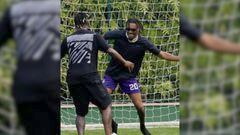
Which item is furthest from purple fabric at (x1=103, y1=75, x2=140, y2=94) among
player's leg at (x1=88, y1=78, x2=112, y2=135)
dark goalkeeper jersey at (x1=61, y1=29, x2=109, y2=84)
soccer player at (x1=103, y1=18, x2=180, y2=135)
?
dark goalkeeper jersey at (x1=61, y1=29, x2=109, y2=84)

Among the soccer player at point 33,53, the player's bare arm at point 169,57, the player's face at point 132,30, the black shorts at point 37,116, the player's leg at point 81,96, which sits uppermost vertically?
the soccer player at point 33,53

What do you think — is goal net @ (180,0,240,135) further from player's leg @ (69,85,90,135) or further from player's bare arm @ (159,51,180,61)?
player's bare arm @ (159,51,180,61)

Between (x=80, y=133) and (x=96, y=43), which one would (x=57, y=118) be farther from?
(x=80, y=133)

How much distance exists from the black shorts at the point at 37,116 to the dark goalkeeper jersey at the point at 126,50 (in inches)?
73.4

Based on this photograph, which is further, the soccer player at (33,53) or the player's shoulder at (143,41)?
the player's shoulder at (143,41)

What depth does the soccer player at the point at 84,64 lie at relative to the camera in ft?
7.00

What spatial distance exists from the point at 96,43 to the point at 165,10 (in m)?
1.13

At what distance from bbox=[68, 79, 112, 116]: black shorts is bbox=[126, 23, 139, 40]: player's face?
0.46m

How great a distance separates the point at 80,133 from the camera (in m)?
2.44

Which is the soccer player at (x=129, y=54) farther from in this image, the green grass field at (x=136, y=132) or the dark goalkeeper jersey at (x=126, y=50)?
the green grass field at (x=136, y=132)

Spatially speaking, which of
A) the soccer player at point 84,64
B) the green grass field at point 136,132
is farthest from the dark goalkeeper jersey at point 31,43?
the green grass field at point 136,132

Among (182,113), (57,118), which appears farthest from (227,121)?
(57,118)

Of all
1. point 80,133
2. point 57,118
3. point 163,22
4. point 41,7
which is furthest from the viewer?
point 163,22

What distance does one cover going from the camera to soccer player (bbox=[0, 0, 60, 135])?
2.20 ft
